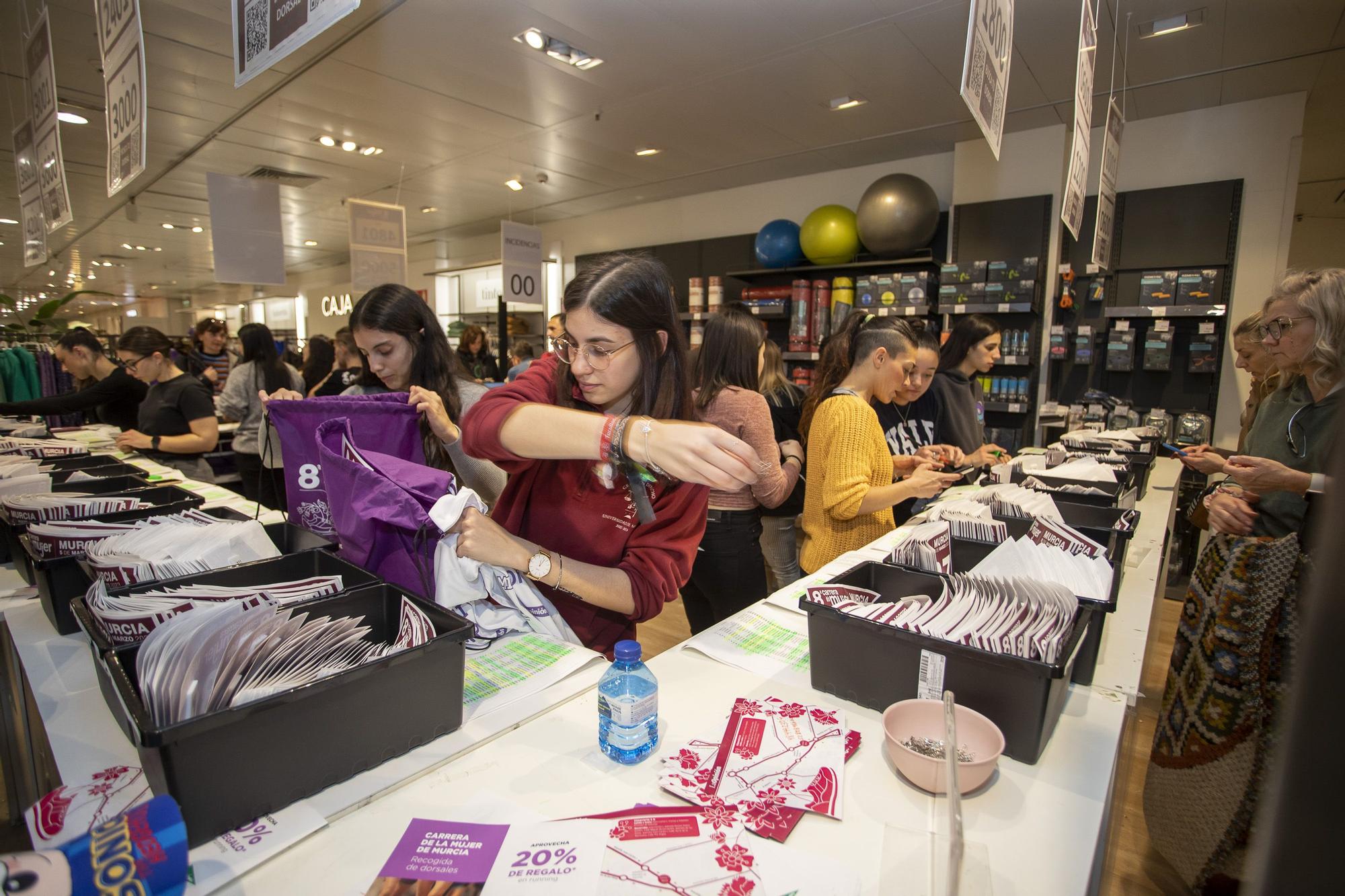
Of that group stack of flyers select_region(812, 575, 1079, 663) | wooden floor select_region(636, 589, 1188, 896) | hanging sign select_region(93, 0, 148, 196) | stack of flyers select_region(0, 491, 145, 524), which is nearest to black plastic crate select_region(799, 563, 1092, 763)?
stack of flyers select_region(812, 575, 1079, 663)

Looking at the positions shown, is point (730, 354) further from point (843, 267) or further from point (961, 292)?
point (843, 267)

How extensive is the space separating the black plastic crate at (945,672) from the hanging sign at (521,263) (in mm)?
6160

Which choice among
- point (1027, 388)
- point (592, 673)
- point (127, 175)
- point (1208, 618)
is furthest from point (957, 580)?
point (1027, 388)

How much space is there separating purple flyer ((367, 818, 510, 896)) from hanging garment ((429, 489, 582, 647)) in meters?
0.43

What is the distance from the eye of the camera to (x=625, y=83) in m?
4.53

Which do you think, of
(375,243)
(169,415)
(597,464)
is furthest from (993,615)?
(375,243)

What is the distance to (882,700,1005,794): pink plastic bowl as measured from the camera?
3.21ft

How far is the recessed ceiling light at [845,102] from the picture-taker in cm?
473

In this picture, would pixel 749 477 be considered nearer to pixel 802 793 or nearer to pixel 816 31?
pixel 802 793

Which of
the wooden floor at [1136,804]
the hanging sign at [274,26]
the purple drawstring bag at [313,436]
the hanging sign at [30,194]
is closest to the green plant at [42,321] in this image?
the hanging sign at [30,194]

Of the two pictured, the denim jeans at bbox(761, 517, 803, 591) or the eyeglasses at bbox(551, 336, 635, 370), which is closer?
the eyeglasses at bbox(551, 336, 635, 370)

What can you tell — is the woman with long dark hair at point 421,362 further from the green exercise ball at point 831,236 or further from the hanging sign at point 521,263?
the hanging sign at point 521,263

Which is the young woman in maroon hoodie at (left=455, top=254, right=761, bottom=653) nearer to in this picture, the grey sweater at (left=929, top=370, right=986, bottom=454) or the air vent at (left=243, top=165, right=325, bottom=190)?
the grey sweater at (left=929, top=370, right=986, bottom=454)

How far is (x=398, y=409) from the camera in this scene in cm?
189
